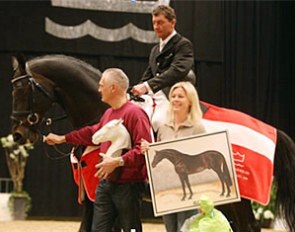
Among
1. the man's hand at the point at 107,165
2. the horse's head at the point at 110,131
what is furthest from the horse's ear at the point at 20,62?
the man's hand at the point at 107,165

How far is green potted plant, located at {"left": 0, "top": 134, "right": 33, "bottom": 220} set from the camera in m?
8.66

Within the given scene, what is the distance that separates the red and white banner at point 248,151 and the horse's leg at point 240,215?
0.12 meters

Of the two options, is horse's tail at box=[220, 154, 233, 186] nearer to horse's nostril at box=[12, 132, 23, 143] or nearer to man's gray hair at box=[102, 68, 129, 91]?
man's gray hair at box=[102, 68, 129, 91]

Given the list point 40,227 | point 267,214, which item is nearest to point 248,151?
point 40,227

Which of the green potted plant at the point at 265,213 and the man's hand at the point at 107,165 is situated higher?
the man's hand at the point at 107,165

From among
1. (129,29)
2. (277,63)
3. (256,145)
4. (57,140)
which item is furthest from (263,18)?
(57,140)

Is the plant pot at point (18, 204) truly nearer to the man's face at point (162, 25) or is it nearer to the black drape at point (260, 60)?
the black drape at point (260, 60)

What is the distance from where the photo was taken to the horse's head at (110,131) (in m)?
3.54

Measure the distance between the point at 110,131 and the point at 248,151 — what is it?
50.6 inches

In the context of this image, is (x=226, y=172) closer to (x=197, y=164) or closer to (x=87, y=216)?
(x=197, y=164)

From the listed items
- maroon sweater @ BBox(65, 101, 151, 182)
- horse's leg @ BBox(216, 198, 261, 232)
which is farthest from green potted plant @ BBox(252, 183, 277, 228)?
maroon sweater @ BBox(65, 101, 151, 182)

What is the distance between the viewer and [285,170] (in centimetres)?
472

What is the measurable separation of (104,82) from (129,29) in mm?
5908

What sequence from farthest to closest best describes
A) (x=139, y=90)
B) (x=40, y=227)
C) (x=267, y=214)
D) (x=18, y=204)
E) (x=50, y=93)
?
(x=18, y=204)
(x=267, y=214)
(x=40, y=227)
(x=50, y=93)
(x=139, y=90)
